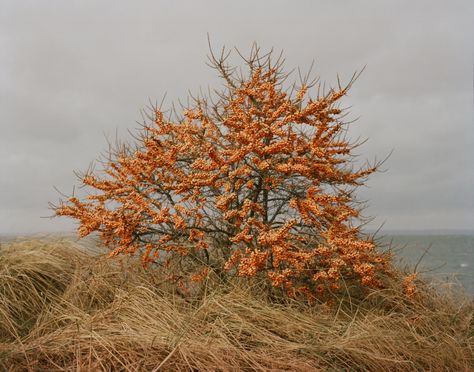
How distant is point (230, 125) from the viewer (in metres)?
Result: 6.75

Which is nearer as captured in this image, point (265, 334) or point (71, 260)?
point (265, 334)

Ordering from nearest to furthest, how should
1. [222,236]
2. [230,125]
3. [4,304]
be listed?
[4,304], [230,125], [222,236]

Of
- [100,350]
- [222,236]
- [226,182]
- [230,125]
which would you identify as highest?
[230,125]

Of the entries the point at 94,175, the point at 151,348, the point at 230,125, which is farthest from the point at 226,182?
the point at 151,348

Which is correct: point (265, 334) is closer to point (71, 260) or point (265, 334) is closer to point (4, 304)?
point (4, 304)

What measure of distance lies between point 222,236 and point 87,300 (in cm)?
207

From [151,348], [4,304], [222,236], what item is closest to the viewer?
[151,348]

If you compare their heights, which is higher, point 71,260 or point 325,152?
point 325,152

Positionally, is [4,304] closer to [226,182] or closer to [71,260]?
[71,260]

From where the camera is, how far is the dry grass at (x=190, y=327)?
476cm

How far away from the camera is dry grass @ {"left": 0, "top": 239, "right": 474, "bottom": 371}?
4.76 metres

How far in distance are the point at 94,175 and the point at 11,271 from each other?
1.77 meters

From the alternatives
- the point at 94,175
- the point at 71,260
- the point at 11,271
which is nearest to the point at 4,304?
the point at 11,271

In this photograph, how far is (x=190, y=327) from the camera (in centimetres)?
535
